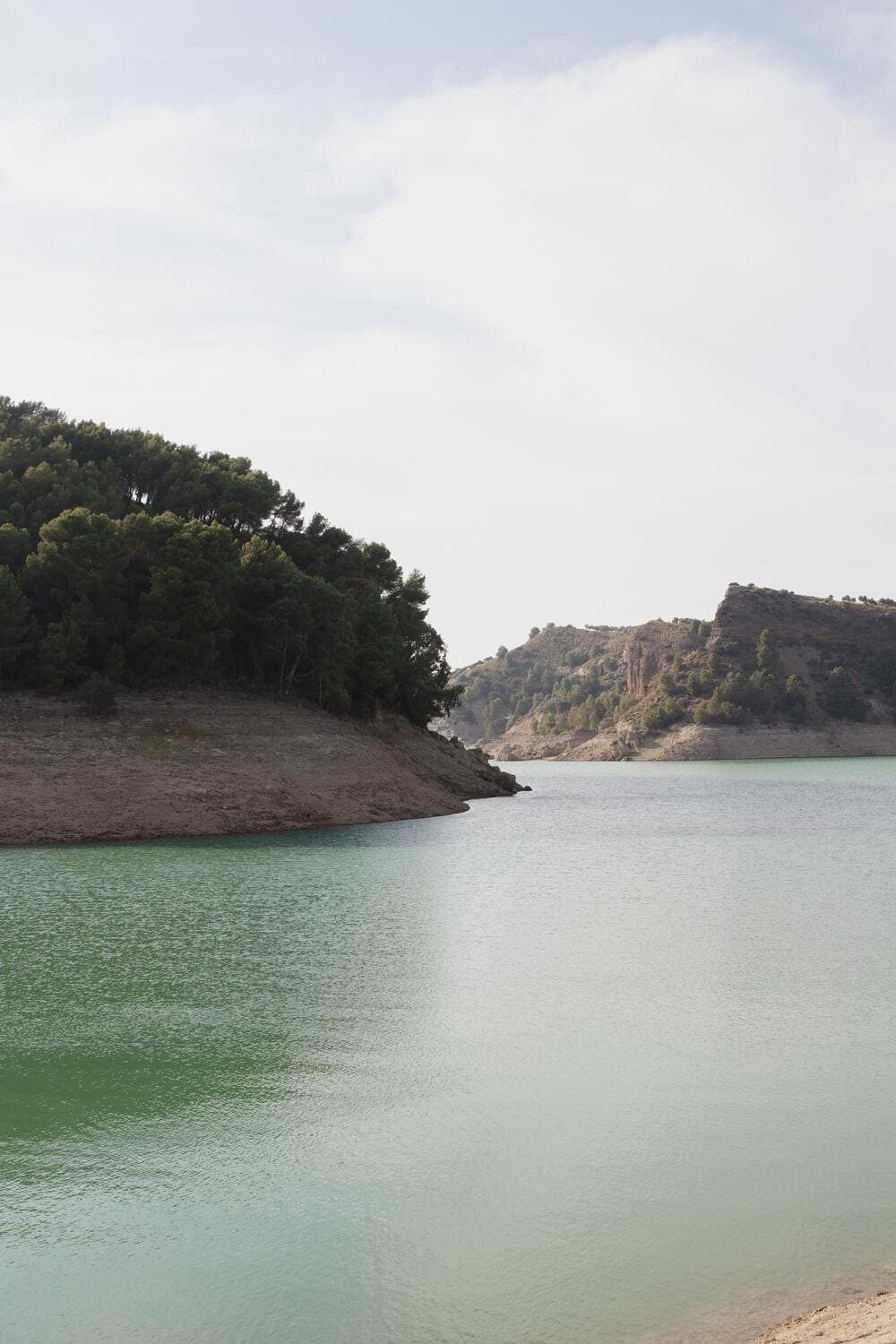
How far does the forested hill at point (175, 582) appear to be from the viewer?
168ft

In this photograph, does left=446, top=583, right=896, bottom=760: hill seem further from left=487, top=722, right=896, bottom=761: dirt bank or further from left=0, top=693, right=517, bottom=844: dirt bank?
left=0, top=693, right=517, bottom=844: dirt bank

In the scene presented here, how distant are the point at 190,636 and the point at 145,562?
15.1ft

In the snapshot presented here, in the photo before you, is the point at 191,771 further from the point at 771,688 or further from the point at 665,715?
the point at 665,715

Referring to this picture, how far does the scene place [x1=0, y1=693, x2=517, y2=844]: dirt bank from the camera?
135 feet

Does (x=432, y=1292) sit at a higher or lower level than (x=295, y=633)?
lower

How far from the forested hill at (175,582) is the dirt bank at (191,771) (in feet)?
9.12

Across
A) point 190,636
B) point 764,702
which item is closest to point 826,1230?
point 190,636

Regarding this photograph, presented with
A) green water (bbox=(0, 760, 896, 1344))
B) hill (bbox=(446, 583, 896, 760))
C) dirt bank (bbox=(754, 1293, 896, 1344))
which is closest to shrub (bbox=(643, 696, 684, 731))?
hill (bbox=(446, 583, 896, 760))

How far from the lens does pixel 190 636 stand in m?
53.7

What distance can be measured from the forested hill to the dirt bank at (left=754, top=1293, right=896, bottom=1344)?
46643mm

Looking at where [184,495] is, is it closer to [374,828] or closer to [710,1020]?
[374,828]

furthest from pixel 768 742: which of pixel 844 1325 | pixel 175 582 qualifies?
pixel 844 1325

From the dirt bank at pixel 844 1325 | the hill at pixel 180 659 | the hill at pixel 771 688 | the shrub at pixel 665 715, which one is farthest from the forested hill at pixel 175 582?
the shrub at pixel 665 715

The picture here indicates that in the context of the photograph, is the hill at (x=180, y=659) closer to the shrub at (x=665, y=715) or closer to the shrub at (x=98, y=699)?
the shrub at (x=98, y=699)
